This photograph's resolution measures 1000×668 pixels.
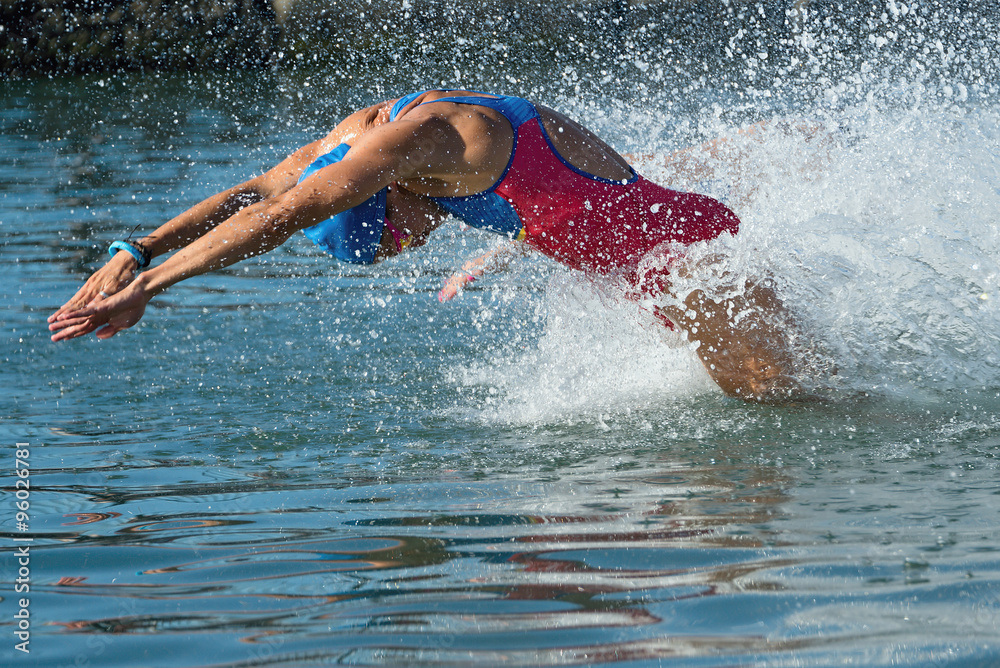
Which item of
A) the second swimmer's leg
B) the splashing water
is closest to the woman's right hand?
the second swimmer's leg

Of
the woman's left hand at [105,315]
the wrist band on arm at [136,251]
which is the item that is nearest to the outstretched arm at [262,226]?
the woman's left hand at [105,315]

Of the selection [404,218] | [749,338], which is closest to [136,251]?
[404,218]

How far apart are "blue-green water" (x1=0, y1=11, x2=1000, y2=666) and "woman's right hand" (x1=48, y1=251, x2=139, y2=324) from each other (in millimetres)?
632

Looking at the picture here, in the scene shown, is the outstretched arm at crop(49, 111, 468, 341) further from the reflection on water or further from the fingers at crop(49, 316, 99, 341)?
the reflection on water

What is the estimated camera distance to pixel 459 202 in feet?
12.6

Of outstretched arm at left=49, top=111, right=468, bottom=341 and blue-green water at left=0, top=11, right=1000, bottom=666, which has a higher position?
outstretched arm at left=49, top=111, right=468, bottom=341

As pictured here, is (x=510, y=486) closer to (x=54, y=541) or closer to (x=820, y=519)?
(x=820, y=519)

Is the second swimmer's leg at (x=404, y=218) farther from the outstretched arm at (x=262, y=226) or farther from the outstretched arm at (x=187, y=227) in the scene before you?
the outstretched arm at (x=262, y=226)

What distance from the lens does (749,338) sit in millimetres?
4086

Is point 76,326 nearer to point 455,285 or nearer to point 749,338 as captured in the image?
point 455,285

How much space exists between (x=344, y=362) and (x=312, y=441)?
3.55 feet

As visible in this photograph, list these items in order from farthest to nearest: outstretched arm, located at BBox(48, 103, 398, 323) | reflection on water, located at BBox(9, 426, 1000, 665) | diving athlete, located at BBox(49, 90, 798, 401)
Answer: outstretched arm, located at BBox(48, 103, 398, 323) → diving athlete, located at BBox(49, 90, 798, 401) → reflection on water, located at BBox(9, 426, 1000, 665)

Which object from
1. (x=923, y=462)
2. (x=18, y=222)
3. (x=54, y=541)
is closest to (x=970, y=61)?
(x=18, y=222)

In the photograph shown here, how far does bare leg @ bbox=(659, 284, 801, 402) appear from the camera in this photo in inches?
160
